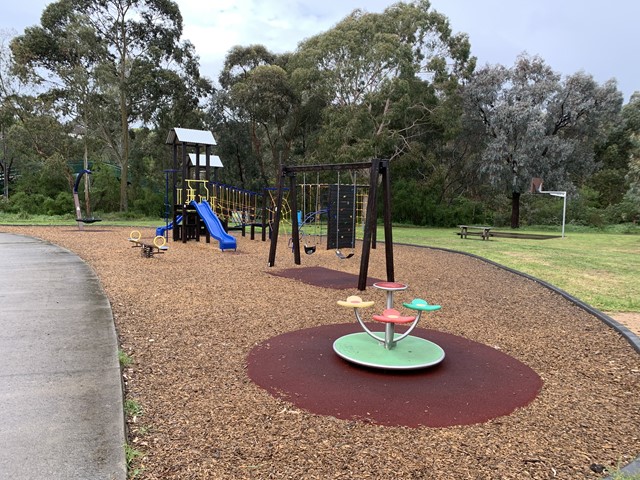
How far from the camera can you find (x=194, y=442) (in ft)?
8.55

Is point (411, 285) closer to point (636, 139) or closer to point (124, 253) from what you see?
point (124, 253)

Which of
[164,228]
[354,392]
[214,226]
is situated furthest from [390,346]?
[164,228]

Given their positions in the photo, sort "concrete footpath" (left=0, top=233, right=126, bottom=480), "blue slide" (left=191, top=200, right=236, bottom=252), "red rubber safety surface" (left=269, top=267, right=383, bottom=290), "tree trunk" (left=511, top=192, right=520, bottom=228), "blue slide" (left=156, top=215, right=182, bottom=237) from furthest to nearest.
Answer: "tree trunk" (left=511, top=192, right=520, bottom=228) → "blue slide" (left=156, top=215, right=182, bottom=237) → "blue slide" (left=191, top=200, right=236, bottom=252) → "red rubber safety surface" (left=269, top=267, right=383, bottom=290) → "concrete footpath" (left=0, top=233, right=126, bottom=480)

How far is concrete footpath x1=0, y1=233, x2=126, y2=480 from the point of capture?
2.31m

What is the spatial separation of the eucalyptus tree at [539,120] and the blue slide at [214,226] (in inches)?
707

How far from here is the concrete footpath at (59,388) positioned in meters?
2.31

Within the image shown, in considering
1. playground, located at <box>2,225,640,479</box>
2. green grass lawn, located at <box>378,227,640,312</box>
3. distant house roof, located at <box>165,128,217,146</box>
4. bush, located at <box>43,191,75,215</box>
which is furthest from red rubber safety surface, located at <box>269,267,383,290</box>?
bush, located at <box>43,191,75,215</box>

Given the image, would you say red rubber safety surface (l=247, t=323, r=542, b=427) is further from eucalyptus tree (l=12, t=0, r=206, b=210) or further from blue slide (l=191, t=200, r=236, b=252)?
eucalyptus tree (l=12, t=0, r=206, b=210)

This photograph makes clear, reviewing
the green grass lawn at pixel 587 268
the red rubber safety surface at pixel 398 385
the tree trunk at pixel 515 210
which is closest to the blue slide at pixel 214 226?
the green grass lawn at pixel 587 268

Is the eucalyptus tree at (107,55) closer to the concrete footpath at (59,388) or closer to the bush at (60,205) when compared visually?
the bush at (60,205)

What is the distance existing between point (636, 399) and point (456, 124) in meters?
24.0

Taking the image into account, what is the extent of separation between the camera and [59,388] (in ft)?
10.4

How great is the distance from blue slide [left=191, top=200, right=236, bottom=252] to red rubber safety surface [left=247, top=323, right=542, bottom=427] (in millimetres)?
7920

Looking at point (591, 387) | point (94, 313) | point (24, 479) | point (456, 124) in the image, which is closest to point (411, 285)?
point (591, 387)
